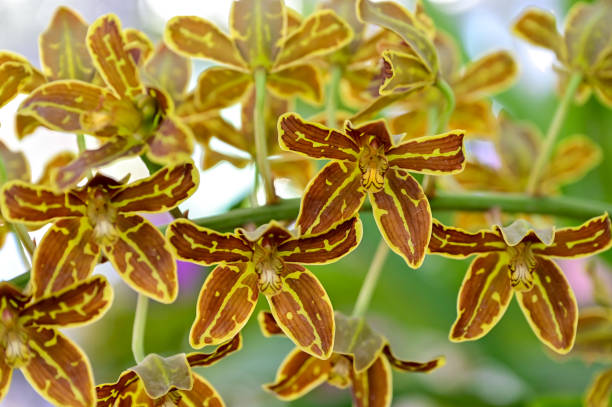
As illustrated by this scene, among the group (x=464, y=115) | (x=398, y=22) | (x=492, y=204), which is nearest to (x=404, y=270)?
(x=464, y=115)

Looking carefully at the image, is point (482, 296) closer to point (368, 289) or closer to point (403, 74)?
point (368, 289)

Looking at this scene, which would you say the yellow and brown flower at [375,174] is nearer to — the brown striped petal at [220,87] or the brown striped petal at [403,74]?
the brown striped petal at [403,74]

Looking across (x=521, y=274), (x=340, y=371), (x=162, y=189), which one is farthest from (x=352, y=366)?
(x=162, y=189)

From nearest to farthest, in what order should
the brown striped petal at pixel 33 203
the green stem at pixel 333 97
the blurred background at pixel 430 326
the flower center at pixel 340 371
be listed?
the brown striped petal at pixel 33 203
the flower center at pixel 340 371
the green stem at pixel 333 97
the blurred background at pixel 430 326

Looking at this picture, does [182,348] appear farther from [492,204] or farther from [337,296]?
[492,204]

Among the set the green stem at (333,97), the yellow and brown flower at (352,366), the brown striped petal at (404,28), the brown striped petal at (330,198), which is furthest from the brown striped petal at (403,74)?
the yellow and brown flower at (352,366)

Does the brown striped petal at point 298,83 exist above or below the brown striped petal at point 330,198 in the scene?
above
